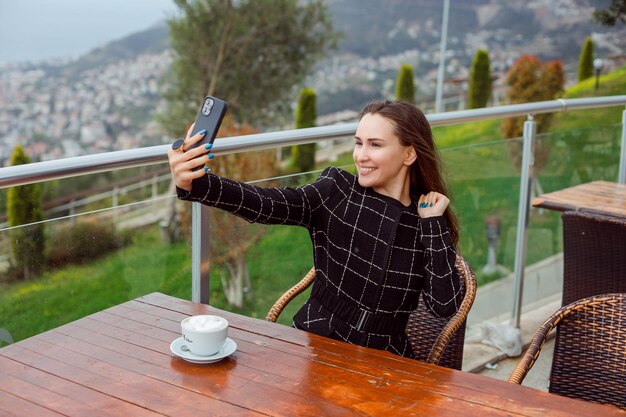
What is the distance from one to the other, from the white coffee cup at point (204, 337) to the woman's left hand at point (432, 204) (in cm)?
64

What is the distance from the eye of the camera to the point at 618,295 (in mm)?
1886

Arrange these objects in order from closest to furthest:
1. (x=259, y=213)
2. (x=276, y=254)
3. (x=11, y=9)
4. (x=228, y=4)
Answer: (x=259, y=213) → (x=276, y=254) → (x=228, y=4) → (x=11, y=9)

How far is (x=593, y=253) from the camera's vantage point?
307 cm

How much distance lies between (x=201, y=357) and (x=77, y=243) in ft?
3.01

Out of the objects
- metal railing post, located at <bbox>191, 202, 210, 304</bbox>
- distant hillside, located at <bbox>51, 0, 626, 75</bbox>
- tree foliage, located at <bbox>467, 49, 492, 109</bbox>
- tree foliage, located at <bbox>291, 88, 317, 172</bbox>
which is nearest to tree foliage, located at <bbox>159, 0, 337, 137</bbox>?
tree foliage, located at <bbox>291, 88, 317, 172</bbox>

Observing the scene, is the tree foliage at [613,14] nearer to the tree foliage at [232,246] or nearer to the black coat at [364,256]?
the tree foliage at [232,246]

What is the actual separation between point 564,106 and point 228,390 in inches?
112

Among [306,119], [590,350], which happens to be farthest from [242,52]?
[590,350]

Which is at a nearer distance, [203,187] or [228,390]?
[228,390]

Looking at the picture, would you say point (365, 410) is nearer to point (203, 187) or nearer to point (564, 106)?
point (203, 187)

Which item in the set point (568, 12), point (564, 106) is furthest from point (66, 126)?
point (564, 106)

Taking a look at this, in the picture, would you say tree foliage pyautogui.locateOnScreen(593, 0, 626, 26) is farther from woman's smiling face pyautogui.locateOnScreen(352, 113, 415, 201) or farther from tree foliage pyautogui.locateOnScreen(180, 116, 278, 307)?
woman's smiling face pyautogui.locateOnScreen(352, 113, 415, 201)

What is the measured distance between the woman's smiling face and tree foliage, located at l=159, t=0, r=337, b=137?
73.5 feet

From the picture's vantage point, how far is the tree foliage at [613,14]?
20094 mm
